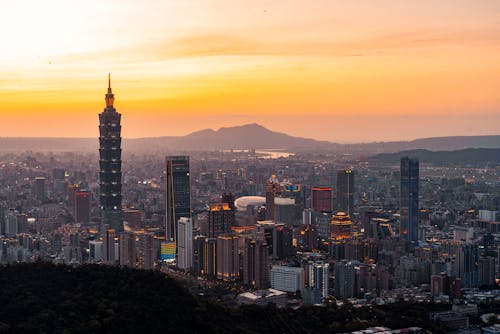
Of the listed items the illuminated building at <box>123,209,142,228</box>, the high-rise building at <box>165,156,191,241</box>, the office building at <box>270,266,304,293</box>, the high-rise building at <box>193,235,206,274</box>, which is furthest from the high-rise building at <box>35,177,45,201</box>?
the office building at <box>270,266,304,293</box>

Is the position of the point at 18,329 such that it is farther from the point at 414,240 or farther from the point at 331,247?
the point at 414,240

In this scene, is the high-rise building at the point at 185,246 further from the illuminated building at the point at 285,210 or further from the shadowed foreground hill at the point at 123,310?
the shadowed foreground hill at the point at 123,310

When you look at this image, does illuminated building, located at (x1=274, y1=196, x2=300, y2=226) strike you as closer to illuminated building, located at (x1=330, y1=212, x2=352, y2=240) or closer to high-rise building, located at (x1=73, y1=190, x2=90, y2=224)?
illuminated building, located at (x1=330, y1=212, x2=352, y2=240)

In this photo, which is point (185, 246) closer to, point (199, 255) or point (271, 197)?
point (199, 255)

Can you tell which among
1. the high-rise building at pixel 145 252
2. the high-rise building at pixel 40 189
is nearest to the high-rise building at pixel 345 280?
the high-rise building at pixel 145 252

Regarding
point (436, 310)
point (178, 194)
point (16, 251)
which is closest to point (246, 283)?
point (436, 310)

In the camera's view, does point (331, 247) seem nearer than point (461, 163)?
Yes
